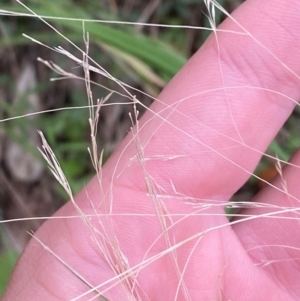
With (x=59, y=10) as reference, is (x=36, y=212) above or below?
below

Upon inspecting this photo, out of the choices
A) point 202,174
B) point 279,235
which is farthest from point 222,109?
point 279,235

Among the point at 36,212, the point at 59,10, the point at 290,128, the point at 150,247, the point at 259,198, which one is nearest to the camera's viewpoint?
the point at 150,247

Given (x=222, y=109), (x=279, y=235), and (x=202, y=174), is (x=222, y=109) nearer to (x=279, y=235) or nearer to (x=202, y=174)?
(x=202, y=174)

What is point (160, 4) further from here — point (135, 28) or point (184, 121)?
point (184, 121)

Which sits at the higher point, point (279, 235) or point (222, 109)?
point (222, 109)

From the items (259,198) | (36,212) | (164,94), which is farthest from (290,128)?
(36,212)

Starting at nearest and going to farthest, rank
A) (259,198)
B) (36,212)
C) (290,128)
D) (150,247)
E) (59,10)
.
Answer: (150,247) → (259,198) → (59,10) → (290,128) → (36,212)

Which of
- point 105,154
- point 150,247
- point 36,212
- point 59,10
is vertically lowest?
point 36,212

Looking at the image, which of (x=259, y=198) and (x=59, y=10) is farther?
(x=59, y=10)
